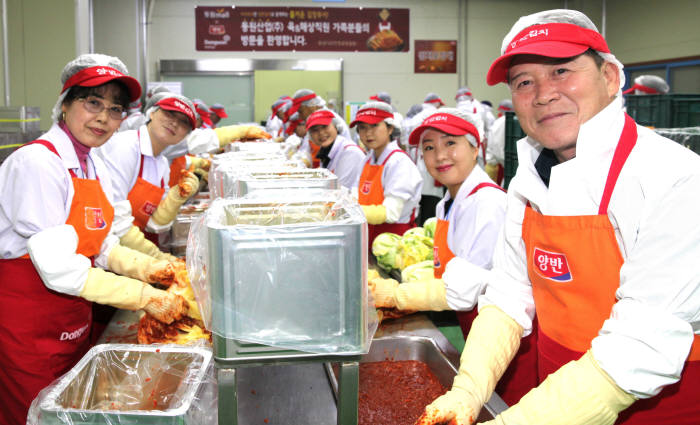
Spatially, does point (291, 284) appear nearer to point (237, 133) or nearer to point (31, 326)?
point (31, 326)

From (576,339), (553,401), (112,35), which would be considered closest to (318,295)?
(553,401)

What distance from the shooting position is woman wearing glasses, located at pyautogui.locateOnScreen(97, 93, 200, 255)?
129 inches

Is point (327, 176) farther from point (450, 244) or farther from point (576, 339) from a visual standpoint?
point (576, 339)

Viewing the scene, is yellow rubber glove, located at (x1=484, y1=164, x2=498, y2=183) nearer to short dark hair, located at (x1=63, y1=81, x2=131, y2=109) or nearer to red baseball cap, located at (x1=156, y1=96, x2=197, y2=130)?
red baseball cap, located at (x1=156, y1=96, x2=197, y2=130)

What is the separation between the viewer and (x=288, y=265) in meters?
1.21

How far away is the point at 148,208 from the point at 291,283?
256cm

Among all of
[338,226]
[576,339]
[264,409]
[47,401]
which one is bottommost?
[264,409]

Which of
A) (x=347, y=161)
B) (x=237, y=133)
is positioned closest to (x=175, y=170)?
(x=237, y=133)

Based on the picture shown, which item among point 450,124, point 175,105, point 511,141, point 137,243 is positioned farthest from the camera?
point 511,141

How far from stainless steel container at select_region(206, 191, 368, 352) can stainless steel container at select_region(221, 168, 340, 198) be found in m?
0.64

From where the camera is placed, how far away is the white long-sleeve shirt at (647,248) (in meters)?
1.10

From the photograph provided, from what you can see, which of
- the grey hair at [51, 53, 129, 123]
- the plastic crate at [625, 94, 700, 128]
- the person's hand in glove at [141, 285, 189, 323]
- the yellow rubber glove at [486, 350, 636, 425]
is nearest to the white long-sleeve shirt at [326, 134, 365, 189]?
the plastic crate at [625, 94, 700, 128]

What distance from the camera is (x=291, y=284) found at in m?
1.22

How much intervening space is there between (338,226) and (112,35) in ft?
34.2
